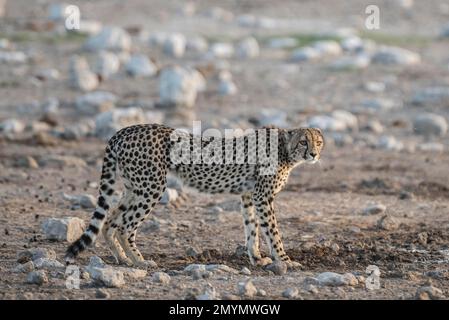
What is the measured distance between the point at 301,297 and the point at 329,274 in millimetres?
508

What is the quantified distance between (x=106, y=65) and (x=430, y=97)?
5.52 meters

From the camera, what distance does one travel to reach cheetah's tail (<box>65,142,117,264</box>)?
9289 mm

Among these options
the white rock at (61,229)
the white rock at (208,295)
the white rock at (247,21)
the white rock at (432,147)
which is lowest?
the white rock at (208,295)

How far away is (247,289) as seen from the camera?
27.8ft

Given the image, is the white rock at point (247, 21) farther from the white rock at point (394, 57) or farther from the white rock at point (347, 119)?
the white rock at point (347, 119)

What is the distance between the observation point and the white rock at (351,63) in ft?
69.6

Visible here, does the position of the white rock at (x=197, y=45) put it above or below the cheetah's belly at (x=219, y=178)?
above

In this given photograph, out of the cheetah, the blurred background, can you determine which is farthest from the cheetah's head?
the blurred background

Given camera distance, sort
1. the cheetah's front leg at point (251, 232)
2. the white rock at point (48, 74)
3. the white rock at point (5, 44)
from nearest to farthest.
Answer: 1. the cheetah's front leg at point (251, 232)
2. the white rock at point (48, 74)
3. the white rock at point (5, 44)

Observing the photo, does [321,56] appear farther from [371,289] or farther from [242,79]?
[371,289]

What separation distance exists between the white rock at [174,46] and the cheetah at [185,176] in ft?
38.8

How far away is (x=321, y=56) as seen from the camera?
870 inches

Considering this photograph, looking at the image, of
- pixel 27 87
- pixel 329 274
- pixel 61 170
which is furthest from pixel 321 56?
pixel 329 274

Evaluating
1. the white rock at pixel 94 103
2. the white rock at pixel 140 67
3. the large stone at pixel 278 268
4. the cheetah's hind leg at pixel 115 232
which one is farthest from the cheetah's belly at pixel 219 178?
the white rock at pixel 140 67
